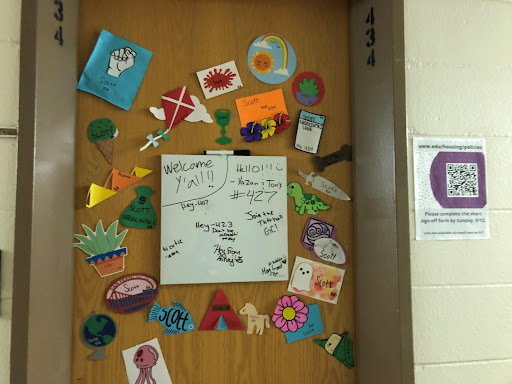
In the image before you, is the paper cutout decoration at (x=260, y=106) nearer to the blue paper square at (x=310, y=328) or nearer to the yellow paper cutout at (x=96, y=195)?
the yellow paper cutout at (x=96, y=195)

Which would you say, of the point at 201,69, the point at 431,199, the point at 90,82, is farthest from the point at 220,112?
the point at 431,199

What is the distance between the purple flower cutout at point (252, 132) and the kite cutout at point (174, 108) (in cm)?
17

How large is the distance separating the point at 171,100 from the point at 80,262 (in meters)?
0.53

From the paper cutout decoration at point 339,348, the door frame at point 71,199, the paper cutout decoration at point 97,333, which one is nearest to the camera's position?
the door frame at point 71,199

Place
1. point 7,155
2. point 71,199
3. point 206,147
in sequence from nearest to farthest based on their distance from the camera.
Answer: point 7,155 < point 71,199 < point 206,147

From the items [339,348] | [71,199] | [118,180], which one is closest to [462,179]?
[339,348]

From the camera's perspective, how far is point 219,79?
1.36 meters

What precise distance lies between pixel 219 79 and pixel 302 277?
65 cm

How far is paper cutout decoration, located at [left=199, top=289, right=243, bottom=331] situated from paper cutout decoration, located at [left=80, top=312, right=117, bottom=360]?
0.84ft

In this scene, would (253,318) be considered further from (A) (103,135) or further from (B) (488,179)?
(B) (488,179)

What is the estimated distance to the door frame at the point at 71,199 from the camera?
3.44 ft

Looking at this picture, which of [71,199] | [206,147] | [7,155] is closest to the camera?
[7,155]

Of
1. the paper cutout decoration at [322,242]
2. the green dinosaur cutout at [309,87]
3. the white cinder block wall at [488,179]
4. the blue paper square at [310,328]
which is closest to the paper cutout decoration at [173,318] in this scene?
the blue paper square at [310,328]

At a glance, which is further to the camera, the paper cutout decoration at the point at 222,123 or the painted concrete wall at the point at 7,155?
the paper cutout decoration at the point at 222,123
